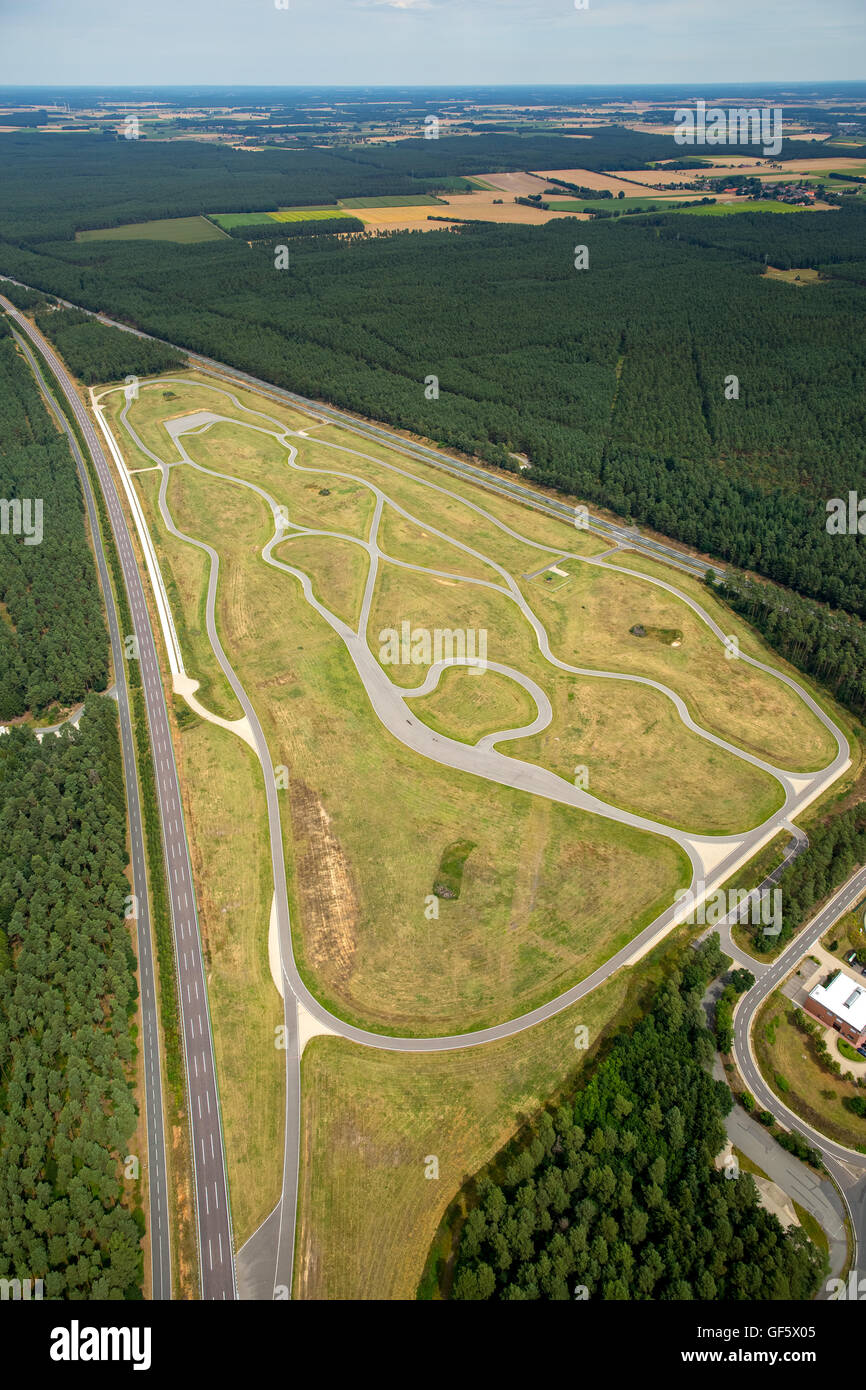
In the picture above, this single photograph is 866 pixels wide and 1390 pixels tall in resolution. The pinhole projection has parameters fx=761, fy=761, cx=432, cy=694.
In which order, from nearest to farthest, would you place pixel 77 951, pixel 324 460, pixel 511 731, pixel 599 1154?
pixel 599 1154
pixel 77 951
pixel 511 731
pixel 324 460

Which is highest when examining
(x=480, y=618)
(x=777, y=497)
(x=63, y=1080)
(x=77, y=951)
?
(x=777, y=497)

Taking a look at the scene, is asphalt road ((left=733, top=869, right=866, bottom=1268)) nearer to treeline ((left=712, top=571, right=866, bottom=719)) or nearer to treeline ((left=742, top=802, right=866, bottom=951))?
treeline ((left=742, top=802, right=866, bottom=951))

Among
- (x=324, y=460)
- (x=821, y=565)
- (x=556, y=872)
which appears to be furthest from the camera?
(x=324, y=460)

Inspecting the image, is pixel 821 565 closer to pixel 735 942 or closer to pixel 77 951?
pixel 735 942

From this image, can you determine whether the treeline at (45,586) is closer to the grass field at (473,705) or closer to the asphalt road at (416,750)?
the asphalt road at (416,750)

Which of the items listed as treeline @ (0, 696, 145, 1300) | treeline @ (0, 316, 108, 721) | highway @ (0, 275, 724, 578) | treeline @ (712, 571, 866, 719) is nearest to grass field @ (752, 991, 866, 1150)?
treeline @ (0, 696, 145, 1300)

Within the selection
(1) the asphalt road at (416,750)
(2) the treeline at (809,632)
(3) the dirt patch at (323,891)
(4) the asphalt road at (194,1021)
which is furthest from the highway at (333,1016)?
(2) the treeline at (809,632)

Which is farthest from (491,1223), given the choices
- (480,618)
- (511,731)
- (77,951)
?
(480,618)
